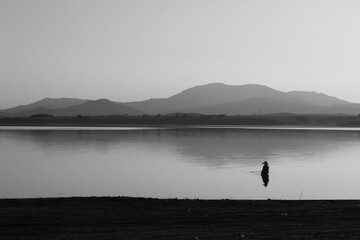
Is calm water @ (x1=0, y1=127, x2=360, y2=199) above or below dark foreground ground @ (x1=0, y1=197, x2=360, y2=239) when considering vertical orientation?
below

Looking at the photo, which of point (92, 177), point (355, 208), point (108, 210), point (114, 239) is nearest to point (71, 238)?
point (114, 239)

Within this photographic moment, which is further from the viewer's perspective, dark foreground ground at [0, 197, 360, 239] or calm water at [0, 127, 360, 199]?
calm water at [0, 127, 360, 199]

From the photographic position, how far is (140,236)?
1252 cm

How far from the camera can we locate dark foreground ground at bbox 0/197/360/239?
12.9 m

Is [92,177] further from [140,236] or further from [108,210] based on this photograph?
[140,236]

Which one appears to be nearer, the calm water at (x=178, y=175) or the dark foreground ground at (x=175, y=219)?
the dark foreground ground at (x=175, y=219)

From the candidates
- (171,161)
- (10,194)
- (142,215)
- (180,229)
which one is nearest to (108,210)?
(142,215)

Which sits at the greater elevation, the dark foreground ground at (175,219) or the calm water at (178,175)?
the dark foreground ground at (175,219)

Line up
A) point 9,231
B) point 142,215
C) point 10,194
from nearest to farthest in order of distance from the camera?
1. point 9,231
2. point 142,215
3. point 10,194

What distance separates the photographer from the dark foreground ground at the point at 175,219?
12875 millimetres

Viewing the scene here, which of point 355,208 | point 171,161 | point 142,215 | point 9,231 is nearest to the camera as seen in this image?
point 9,231

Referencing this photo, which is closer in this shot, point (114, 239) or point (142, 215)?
point (114, 239)

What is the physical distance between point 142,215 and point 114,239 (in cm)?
389

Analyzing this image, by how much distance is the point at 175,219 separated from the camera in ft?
49.9
